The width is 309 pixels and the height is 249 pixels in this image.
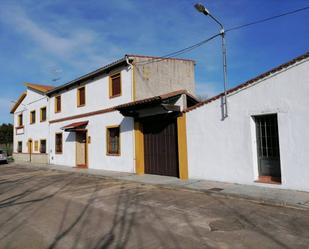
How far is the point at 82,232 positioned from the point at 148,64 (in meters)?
11.7

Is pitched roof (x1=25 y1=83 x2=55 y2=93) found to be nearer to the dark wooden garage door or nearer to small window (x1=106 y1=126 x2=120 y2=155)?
small window (x1=106 y1=126 x2=120 y2=155)

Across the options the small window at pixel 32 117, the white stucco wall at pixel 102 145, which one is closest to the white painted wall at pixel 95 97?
the white stucco wall at pixel 102 145

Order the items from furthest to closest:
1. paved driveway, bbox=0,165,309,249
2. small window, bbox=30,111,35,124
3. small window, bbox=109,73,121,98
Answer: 1. small window, bbox=30,111,35,124
2. small window, bbox=109,73,121,98
3. paved driveway, bbox=0,165,309,249

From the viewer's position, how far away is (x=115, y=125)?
16672 millimetres

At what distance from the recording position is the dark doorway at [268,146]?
9977 mm

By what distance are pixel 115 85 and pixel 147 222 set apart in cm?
1142

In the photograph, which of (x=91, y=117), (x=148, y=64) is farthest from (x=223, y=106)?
(x=91, y=117)

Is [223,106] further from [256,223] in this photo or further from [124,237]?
[124,237]

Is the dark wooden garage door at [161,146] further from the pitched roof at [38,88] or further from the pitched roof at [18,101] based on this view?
the pitched roof at [18,101]

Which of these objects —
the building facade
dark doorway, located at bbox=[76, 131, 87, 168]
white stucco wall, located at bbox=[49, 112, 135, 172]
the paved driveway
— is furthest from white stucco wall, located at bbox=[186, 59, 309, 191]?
dark doorway, located at bbox=[76, 131, 87, 168]

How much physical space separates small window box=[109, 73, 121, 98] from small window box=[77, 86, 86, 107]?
133 inches

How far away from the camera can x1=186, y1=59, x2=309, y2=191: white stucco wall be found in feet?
29.6

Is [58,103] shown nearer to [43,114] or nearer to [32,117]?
[43,114]

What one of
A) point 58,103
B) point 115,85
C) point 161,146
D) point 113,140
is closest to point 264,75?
point 161,146
